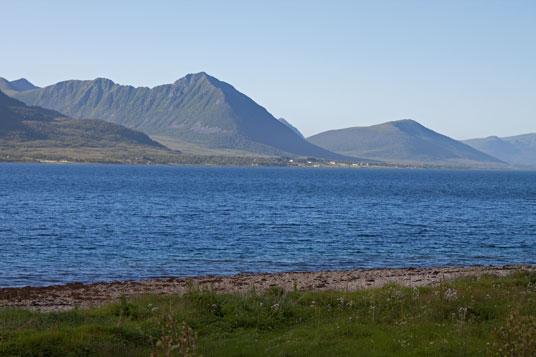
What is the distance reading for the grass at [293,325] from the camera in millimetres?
12891

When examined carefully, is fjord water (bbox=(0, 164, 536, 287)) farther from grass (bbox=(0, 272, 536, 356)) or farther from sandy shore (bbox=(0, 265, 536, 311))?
grass (bbox=(0, 272, 536, 356))

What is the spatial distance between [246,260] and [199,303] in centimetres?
2333

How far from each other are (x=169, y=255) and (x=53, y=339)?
95.8 ft

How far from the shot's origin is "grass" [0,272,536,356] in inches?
508

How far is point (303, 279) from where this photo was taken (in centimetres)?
2962

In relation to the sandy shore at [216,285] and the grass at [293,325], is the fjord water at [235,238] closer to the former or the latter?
the sandy shore at [216,285]

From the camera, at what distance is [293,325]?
635 inches

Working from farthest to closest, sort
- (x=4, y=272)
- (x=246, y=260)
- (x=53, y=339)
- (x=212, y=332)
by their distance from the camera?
(x=246, y=260) < (x=4, y=272) < (x=212, y=332) < (x=53, y=339)

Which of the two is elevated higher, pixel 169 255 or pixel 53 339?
pixel 53 339

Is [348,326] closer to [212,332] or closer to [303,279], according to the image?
[212,332]

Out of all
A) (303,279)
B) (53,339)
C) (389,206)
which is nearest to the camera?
(53,339)

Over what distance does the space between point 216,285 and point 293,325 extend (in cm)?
1200

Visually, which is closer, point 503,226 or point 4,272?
point 4,272

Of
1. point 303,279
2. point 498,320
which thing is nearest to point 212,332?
point 498,320
